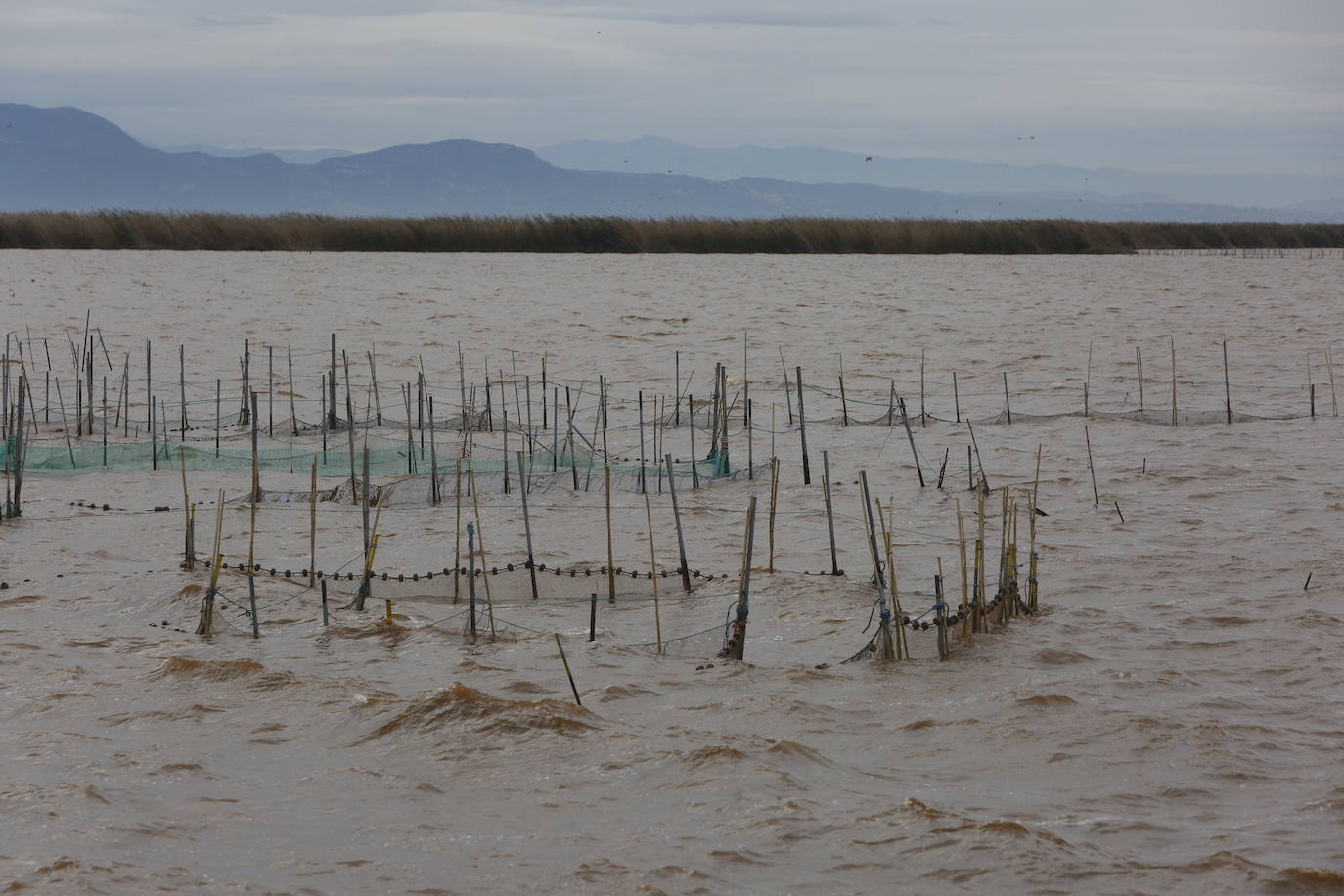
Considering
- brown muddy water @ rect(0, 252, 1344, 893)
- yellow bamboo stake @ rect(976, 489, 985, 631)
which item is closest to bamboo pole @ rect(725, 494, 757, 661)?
brown muddy water @ rect(0, 252, 1344, 893)

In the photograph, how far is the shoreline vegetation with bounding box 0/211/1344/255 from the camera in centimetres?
2842

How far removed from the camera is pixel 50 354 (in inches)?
535

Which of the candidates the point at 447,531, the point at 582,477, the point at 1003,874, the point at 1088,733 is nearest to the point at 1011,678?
the point at 1088,733

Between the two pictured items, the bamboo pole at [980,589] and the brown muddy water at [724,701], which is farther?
the bamboo pole at [980,589]

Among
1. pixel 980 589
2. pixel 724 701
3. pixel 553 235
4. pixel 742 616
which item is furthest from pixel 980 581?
pixel 553 235

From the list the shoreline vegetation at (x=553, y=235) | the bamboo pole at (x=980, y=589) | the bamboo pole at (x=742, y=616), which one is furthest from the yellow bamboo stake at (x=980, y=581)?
the shoreline vegetation at (x=553, y=235)

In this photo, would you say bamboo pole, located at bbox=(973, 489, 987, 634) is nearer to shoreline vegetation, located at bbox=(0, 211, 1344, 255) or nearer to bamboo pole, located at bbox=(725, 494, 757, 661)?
bamboo pole, located at bbox=(725, 494, 757, 661)

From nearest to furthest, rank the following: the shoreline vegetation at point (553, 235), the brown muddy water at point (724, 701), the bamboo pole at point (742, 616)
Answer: the brown muddy water at point (724, 701) < the bamboo pole at point (742, 616) < the shoreline vegetation at point (553, 235)

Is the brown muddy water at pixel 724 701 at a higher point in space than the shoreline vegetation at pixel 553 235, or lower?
lower

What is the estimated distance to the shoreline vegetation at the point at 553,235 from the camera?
2842 cm

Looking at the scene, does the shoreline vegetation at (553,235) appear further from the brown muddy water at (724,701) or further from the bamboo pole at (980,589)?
the bamboo pole at (980,589)

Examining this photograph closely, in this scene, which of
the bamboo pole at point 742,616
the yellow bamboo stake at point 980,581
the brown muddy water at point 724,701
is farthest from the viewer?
the yellow bamboo stake at point 980,581

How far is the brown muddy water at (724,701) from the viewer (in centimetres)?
347

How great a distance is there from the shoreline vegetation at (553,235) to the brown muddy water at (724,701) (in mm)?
20302
